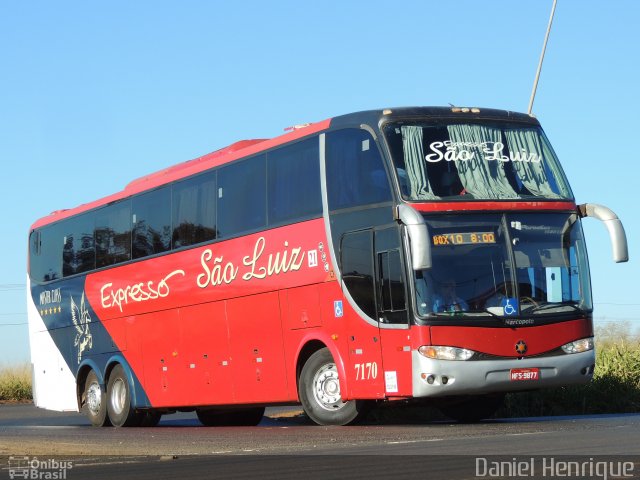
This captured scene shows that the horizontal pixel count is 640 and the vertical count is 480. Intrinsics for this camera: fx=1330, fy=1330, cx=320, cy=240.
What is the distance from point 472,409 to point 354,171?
4.53 m

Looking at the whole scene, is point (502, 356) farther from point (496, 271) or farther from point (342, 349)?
point (342, 349)

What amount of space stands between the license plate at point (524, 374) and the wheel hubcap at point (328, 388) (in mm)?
2671

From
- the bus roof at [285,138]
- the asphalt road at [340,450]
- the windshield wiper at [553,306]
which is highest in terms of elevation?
the bus roof at [285,138]

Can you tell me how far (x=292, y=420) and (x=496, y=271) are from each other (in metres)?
8.58

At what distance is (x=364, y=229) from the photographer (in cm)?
1797

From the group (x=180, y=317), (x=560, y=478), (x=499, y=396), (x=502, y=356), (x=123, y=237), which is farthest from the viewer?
(x=123, y=237)

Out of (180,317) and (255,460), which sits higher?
(180,317)

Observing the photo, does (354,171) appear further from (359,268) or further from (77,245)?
(77,245)

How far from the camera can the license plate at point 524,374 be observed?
56.8 feet

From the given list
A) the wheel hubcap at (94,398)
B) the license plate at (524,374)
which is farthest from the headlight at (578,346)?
the wheel hubcap at (94,398)

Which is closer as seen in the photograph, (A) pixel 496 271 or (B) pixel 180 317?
(A) pixel 496 271

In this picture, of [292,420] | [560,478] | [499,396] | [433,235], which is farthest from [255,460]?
[292,420]

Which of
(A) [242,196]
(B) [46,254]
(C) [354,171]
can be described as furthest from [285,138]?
(B) [46,254]

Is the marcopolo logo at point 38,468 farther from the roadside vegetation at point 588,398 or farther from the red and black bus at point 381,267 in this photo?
the roadside vegetation at point 588,398
